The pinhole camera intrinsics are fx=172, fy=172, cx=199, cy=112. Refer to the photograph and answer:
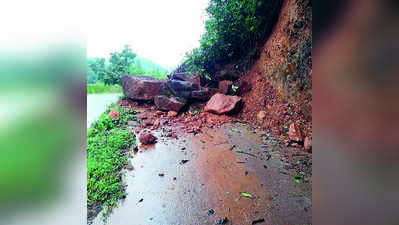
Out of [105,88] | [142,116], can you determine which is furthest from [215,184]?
[105,88]

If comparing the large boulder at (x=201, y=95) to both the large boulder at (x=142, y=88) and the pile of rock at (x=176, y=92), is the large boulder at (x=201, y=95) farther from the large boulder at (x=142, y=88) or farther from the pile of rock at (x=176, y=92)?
the large boulder at (x=142, y=88)

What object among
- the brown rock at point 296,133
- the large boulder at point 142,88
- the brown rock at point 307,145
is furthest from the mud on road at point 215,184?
the large boulder at point 142,88

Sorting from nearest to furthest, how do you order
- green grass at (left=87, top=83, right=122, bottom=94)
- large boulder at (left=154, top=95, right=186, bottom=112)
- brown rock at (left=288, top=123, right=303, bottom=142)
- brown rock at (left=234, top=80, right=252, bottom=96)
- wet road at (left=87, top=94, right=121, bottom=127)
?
brown rock at (left=288, top=123, right=303, bottom=142), wet road at (left=87, top=94, right=121, bottom=127), large boulder at (left=154, top=95, right=186, bottom=112), brown rock at (left=234, top=80, right=252, bottom=96), green grass at (left=87, top=83, right=122, bottom=94)

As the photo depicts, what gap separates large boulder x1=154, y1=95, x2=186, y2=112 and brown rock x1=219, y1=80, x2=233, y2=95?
146 centimetres

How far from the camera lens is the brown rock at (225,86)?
5.90 meters

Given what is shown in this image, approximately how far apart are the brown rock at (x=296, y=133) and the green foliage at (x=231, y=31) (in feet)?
10.8

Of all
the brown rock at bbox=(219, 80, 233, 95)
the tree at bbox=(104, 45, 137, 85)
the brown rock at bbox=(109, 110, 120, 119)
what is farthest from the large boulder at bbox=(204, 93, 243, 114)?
the tree at bbox=(104, 45, 137, 85)

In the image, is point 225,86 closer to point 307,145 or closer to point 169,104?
point 169,104

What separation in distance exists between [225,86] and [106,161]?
4.36m

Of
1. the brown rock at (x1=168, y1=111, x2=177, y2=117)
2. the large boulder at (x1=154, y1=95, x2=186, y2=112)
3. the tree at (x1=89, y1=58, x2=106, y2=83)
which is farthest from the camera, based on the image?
the tree at (x1=89, y1=58, x2=106, y2=83)

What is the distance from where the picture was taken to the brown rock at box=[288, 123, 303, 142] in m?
3.39

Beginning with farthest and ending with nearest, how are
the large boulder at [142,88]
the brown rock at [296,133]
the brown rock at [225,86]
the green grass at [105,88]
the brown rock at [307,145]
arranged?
the green grass at [105,88] < the large boulder at [142,88] < the brown rock at [225,86] < the brown rock at [296,133] < the brown rock at [307,145]

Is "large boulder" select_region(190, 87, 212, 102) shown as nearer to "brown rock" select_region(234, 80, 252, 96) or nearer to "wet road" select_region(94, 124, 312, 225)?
"brown rock" select_region(234, 80, 252, 96)

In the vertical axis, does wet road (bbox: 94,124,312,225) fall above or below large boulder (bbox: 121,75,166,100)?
below
